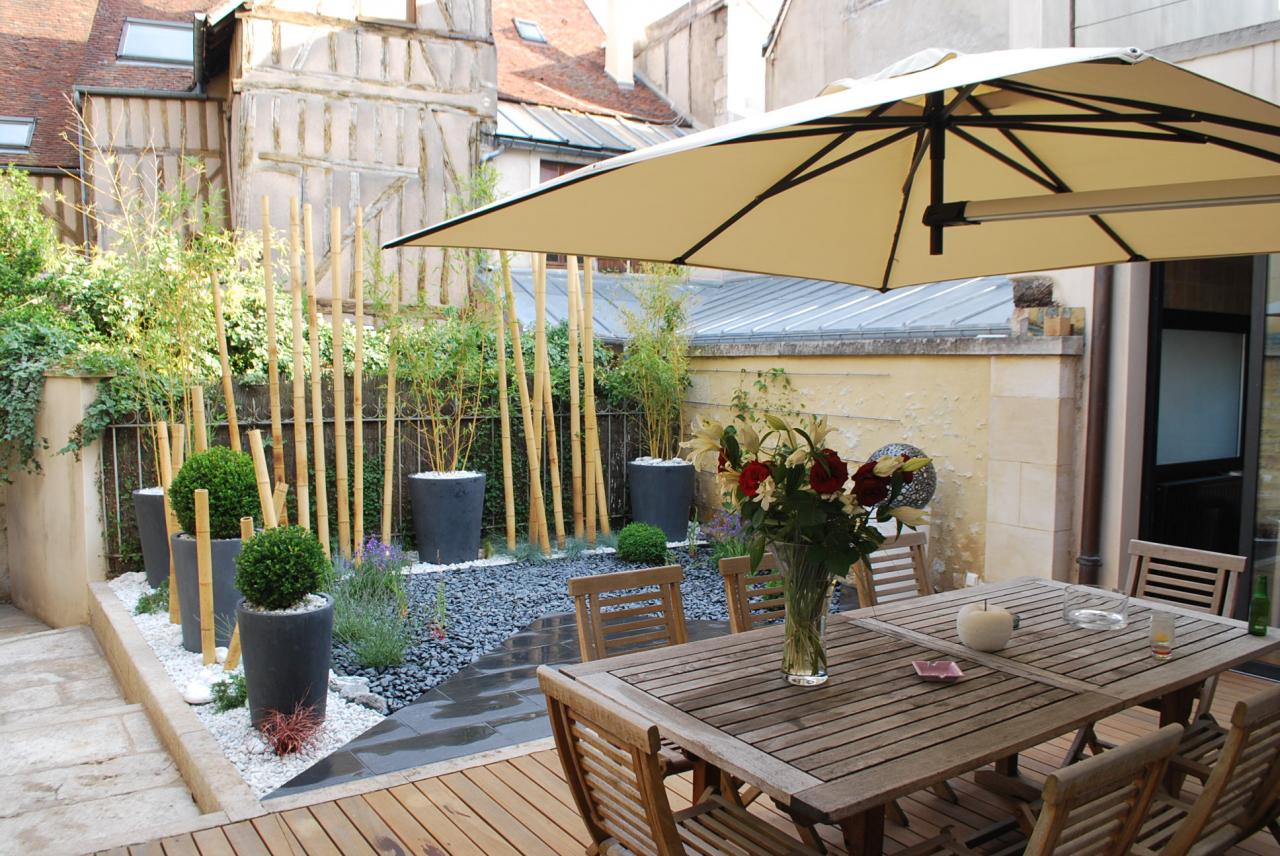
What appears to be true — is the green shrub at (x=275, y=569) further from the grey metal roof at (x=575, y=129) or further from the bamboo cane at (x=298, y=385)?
the grey metal roof at (x=575, y=129)

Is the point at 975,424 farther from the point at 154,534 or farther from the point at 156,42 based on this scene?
the point at 156,42

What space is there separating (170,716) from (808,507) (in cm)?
299

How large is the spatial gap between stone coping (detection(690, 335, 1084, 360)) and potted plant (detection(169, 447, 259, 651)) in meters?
3.79

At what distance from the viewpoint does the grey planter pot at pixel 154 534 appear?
5.71 meters

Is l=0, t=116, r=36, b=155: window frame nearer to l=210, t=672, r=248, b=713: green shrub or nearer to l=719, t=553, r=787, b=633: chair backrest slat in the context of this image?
l=210, t=672, r=248, b=713: green shrub

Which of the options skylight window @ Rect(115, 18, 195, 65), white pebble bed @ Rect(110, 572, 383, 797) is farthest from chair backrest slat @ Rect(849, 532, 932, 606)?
skylight window @ Rect(115, 18, 195, 65)

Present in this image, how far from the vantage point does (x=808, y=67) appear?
31.1 ft

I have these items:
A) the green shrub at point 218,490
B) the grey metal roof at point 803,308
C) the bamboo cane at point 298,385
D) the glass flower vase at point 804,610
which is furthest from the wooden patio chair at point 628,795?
the bamboo cane at point 298,385

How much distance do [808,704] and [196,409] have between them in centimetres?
424

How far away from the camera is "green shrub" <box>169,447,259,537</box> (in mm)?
4543

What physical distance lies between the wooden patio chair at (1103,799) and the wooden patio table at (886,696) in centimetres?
23

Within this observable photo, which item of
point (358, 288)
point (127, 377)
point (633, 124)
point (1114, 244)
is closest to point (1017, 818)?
point (1114, 244)

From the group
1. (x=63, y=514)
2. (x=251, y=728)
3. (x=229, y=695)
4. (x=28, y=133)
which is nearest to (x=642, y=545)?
(x=229, y=695)

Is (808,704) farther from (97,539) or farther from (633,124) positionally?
(633,124)
